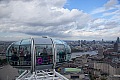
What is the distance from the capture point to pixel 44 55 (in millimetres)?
5328

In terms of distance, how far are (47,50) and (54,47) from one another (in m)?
0.17

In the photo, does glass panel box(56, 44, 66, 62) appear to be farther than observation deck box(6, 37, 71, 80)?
Yes

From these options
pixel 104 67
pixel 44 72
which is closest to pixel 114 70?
pixel 104 67

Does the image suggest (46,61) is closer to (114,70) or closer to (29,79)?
(29,79)

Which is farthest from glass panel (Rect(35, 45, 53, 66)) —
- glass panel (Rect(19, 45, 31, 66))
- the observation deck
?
glass panel (Rect(19, 45, 31, 66))

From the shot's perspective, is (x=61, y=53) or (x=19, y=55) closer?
(x=19, y=55)

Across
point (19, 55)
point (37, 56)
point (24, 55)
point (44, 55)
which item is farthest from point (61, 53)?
point (19, 55)

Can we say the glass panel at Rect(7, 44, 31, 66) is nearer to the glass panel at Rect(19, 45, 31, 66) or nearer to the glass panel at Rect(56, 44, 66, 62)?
the glass panel at Rect(19, 45, 31, 66)

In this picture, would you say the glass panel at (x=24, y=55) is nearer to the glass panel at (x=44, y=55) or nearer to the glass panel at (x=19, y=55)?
the glass panel at (x=19, y=55)

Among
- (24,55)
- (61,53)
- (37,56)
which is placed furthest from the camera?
(61,53)

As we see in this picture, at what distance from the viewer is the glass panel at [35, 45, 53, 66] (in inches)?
205

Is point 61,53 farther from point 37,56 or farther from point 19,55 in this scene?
point 19,55

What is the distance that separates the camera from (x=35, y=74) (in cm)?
540

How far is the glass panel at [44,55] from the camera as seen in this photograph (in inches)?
205
